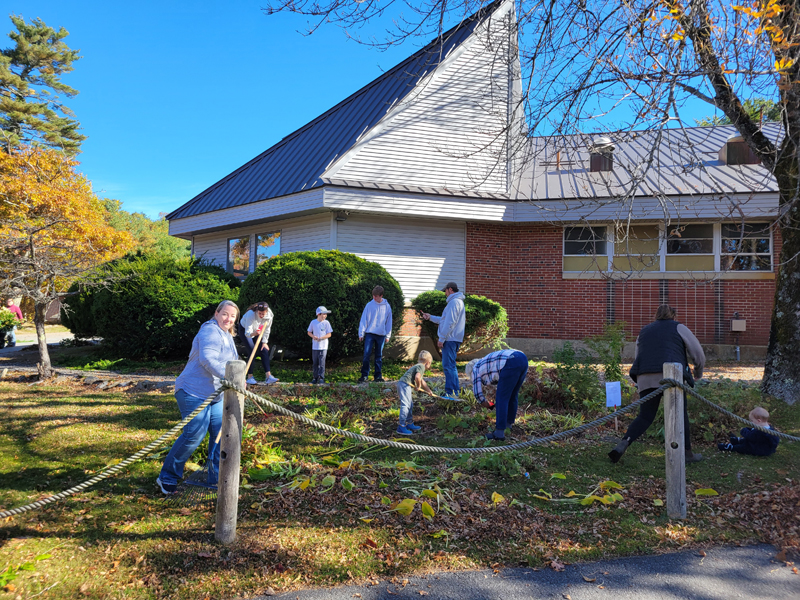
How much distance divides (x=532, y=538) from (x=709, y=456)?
308 cm

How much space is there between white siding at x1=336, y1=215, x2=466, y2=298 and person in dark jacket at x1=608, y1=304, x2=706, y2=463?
850 cm

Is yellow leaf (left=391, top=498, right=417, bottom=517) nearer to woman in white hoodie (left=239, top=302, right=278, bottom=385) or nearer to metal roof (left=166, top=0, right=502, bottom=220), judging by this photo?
woman in white hoodie (left=239, top=302, right=278, bottom=385)

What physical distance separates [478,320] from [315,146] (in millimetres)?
7413

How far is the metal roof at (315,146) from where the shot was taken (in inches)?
557

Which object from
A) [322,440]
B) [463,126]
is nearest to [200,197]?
[463,126]

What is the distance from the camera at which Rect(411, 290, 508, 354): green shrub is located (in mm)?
12117

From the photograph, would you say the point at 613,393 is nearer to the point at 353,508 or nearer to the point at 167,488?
the point at 353,508

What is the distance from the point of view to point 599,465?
5.62 meters

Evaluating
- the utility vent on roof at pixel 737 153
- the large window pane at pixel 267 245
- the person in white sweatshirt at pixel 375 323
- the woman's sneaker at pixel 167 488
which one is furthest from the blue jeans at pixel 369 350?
the utility vent on roof at pixel 737 153

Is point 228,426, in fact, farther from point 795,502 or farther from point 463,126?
point 463,126

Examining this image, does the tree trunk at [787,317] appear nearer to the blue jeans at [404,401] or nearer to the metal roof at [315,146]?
the blue jeans at [404,401]

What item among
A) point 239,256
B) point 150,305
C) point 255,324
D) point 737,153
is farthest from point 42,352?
point 737,153

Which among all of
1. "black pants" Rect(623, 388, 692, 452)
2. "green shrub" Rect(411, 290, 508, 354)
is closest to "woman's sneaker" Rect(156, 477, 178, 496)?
"black pants" Rect(623, 388, 692, 452)

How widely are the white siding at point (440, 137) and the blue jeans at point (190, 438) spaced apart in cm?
920
